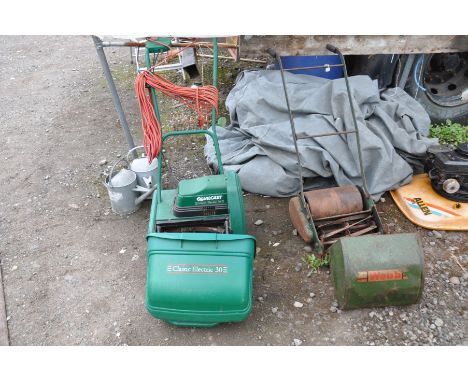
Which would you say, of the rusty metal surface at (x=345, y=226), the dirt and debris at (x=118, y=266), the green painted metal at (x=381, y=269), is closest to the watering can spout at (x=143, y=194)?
the dirt and debris at (x=118, y=266)

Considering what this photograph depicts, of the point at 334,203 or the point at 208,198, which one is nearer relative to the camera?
the point at 208,198

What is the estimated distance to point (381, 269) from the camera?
108 inches

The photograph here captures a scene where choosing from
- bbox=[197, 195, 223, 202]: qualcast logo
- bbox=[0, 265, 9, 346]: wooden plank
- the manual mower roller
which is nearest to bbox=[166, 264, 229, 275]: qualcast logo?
bbox=[197, 195, 223, 202]: qualcast logo

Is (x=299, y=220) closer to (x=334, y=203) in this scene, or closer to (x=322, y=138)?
(x=334, y=203)

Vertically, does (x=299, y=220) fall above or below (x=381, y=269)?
below

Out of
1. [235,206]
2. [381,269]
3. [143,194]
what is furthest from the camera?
[143,194]

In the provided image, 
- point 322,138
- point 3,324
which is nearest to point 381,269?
point 322,138

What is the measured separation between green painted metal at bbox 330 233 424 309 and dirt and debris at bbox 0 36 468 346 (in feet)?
0.81

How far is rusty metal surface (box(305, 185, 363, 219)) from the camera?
3.45m

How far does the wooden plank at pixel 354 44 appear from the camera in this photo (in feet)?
14.2

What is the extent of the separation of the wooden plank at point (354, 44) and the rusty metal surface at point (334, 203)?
1764 mm

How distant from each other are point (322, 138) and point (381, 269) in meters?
1.65

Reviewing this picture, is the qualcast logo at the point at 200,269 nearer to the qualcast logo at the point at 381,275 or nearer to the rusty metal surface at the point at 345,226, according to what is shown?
the qualcast logo at the point at 381,275

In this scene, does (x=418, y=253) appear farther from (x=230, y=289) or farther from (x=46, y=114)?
(x=46, y=114)
